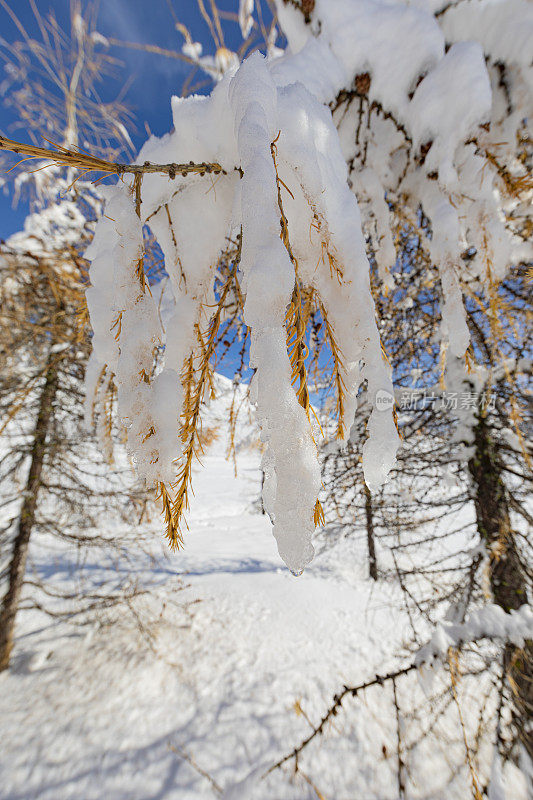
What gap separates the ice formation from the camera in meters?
0.51

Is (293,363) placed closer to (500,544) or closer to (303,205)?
(303,205)

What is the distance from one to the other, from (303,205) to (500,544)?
2.87 meters

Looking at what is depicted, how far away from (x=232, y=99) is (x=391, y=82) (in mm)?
1167

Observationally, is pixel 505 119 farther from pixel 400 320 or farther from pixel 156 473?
pixel 156 473

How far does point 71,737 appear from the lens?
357cm

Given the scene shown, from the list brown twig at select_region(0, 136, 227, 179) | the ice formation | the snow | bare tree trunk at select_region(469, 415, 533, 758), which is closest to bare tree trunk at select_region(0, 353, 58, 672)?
the snow

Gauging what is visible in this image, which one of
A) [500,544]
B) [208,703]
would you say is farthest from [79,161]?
[208,703]

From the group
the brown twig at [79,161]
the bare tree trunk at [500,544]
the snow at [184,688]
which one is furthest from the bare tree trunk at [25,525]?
the bare tree trunk at [500,544]

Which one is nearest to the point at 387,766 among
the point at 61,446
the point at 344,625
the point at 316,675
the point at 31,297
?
the point at 316,675

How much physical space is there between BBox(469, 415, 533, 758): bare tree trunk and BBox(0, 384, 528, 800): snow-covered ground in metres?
0.95

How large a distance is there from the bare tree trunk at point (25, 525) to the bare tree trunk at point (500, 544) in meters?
4.77

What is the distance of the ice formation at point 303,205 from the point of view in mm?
507

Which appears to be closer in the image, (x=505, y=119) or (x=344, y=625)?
(x=505, y=119)

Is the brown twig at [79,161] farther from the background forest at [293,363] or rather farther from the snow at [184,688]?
the snow at [184,688]
